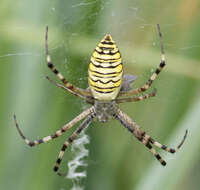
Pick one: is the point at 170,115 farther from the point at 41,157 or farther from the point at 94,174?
the point at 41,157

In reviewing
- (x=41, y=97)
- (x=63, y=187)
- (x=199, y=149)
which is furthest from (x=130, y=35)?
(x=63, y=187)

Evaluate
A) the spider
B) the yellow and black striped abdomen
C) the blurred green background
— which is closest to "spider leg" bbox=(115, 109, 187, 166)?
the spider

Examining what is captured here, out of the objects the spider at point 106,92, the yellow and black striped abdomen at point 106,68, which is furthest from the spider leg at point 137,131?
the yellow and black striped abdomen at point 106,68

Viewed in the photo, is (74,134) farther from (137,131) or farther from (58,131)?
(137,131)

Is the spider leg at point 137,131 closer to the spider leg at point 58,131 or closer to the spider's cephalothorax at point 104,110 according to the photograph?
the spider's cephalothorax at point 104,110

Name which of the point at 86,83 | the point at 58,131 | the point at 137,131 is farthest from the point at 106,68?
the point at 137,131

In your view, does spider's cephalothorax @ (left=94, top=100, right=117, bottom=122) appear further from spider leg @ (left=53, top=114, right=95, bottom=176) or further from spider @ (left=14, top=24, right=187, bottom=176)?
spider leg @ (left=53, top=114, right=95, bottom=176)
